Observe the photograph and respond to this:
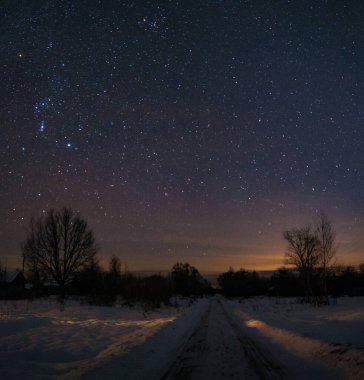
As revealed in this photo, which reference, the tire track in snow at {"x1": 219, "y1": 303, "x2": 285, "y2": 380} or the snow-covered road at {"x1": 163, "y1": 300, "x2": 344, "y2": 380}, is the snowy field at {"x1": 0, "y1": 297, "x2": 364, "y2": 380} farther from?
the tire track in snow at {"x1": 219, "y1": 303, "x2": 285, "y2": 380}

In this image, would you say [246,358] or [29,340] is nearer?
[246,358]

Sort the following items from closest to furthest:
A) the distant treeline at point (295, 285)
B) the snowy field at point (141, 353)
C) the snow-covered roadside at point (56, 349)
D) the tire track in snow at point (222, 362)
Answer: the tire track in snow at point (222, 362), the snowy field at point (141, 353), the snow-covered roadside at point (56, 349), the distant treeline at point (295, 285)

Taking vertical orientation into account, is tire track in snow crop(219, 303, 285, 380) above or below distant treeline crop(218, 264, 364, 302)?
above

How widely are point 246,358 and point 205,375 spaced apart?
1921 mm

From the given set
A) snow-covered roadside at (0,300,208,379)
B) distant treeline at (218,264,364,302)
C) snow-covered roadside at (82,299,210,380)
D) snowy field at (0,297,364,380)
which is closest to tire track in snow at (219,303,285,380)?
snowy field at (0,297,364,380)

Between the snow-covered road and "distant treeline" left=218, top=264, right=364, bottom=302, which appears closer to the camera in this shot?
the snow-covered road

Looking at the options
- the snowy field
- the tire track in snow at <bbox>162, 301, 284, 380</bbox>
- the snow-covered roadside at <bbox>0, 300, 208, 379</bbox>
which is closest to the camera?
the tire track in snow at <bbox>162, 301, 284, 380</bbox>

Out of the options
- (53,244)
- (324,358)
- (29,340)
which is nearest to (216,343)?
(324,358)

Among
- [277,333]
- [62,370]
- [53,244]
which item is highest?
[53,244]

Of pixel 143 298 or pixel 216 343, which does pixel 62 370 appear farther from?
pixel 143 298

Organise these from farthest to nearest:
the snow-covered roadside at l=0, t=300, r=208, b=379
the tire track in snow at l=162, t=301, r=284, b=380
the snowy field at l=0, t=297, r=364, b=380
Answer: the snow-covered roadside at l=0, t=300, r=208, b=379 → the snowy field at l=0, t=297, r=364, b=380 → the tire track in snow at l=162, t=301, r=284, b=380

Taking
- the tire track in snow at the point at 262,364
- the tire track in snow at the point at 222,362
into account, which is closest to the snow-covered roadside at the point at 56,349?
the tire track in snow at the point at 222,362

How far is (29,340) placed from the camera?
9898 millimetres

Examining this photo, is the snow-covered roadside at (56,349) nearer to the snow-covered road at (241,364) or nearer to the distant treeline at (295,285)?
the snow-covered road at (241,364)
